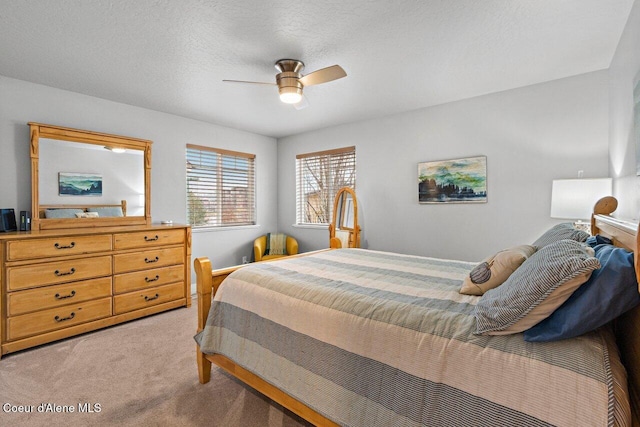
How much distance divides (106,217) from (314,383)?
3175mm

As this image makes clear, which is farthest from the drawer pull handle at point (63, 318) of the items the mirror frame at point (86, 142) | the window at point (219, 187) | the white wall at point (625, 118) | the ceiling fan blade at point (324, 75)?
the white wall at point (625, 118)

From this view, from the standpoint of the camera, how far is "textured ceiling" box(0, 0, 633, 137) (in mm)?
1875

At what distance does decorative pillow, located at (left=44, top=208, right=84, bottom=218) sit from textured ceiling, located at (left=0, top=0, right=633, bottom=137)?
1.27 metres

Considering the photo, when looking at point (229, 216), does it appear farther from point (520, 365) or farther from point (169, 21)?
point (520, 365)

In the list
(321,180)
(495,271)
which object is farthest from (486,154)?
(321,180)

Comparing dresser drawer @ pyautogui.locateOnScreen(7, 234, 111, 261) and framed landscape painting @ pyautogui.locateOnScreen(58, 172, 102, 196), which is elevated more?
framed landscape painting @ pyautogui.locateOnScreen(58, 172, 102, 196)

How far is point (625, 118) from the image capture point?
216 cm

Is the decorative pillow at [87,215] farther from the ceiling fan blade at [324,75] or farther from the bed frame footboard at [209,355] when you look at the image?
the ceiling fan blade at [324,75]

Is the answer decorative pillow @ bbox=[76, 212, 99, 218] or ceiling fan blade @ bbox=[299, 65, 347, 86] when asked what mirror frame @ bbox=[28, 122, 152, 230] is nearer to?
decorative pillow @ bbox=[76, 212, 99, 218]

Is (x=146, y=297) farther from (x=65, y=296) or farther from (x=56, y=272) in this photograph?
(x=56, y=272)

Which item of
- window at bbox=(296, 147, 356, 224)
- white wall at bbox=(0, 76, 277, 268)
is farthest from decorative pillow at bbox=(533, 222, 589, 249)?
white wall at bbox=(0, 76, 277, 268)

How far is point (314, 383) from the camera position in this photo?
1446 mm

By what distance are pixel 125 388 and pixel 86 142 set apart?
2610 mm

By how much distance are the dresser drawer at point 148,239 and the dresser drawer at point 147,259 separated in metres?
0.08
